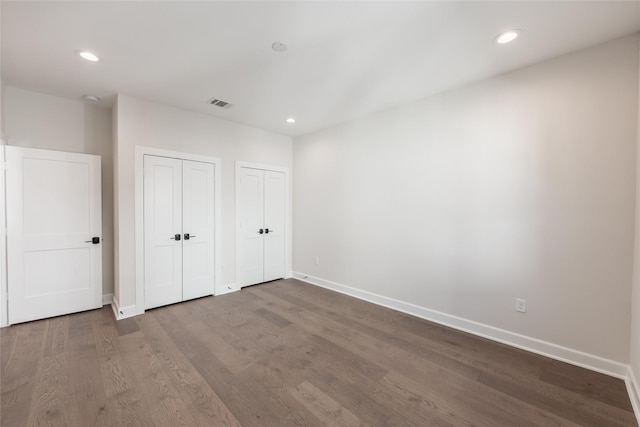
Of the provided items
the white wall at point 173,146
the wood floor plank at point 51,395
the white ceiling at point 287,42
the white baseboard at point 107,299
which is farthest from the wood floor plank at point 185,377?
the white ceiling at point 287,42

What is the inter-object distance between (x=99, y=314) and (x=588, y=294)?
5361 millimetres

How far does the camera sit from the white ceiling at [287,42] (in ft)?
6.04

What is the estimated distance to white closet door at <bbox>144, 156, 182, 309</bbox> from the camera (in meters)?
3.43

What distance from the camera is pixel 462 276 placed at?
295 centimetres

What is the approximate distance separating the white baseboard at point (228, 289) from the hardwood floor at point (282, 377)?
36.1 inches

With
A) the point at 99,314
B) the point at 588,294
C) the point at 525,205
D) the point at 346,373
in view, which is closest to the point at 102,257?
the point at 99,314

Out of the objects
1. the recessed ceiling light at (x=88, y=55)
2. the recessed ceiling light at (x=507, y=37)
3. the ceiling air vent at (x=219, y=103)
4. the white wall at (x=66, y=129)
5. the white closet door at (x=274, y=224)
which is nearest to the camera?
the recessed ceiling light at (x=507, y=37)

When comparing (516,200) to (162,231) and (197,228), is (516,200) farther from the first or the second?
(162,231)

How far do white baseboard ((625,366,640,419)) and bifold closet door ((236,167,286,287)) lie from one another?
4378 millimetres

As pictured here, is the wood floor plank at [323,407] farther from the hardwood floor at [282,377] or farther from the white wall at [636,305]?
the white wall at [636,305]

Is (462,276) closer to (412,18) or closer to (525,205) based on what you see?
(525,205)

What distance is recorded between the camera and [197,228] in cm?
388

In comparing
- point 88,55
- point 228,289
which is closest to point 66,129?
point 88,55

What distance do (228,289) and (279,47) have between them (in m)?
3.53
